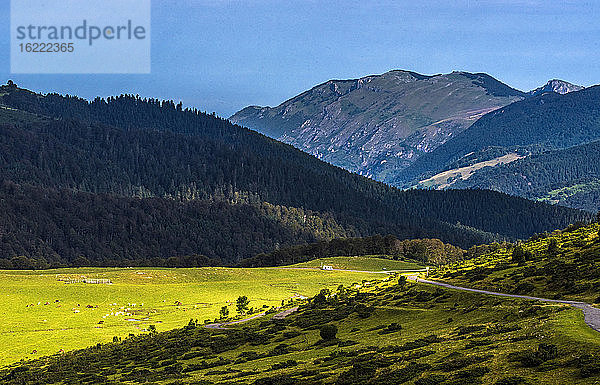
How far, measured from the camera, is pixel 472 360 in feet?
150

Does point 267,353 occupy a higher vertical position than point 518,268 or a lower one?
lower

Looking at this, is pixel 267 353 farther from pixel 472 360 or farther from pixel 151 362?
pixel 472 360

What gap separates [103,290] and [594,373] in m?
140

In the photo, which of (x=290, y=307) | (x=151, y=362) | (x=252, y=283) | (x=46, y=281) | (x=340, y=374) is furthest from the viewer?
(x=252, y=283)

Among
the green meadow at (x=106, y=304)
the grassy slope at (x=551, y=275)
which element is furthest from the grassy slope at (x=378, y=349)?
the green meadow at (x=106, y=304)

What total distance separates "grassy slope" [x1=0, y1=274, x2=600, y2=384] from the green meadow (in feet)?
48.4

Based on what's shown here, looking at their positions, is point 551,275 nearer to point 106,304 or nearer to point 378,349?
point 378,349

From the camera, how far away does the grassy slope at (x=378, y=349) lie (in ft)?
143

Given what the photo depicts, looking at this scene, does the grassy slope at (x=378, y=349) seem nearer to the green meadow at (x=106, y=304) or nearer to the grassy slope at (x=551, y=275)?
the grassy slope at (x=551, y=275)

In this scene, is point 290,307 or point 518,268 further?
point 290,307

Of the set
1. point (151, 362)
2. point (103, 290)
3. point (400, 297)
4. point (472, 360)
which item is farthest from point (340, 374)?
point (103, 290)

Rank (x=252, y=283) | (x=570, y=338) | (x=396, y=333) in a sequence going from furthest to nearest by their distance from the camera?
1. (x=252, y=283)
2. (x=396, y=333)
3. (x=570, y=338)

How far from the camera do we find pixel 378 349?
59.9 m

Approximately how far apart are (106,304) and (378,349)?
100 metres
